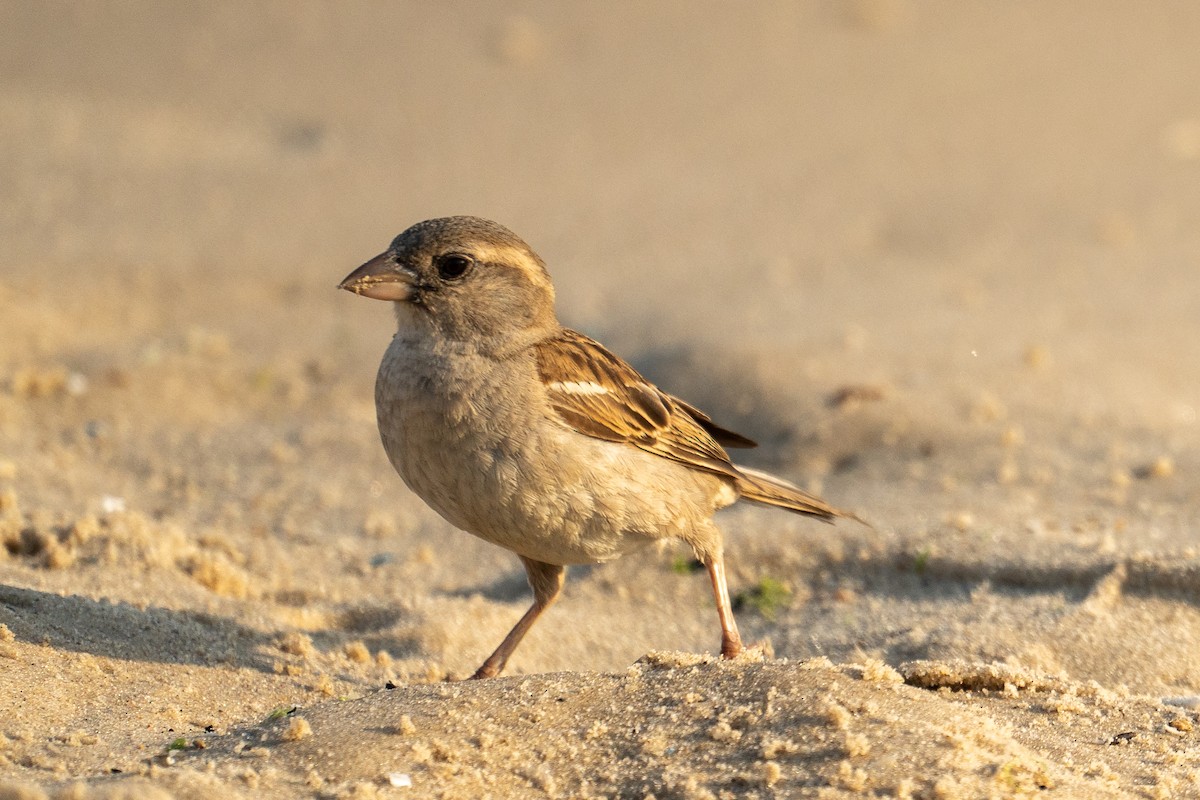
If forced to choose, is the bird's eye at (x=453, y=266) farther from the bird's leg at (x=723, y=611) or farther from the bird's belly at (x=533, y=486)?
the bird's leg at (x=723, y=611)

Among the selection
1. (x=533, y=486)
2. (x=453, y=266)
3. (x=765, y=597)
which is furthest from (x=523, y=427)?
(x=765, y=597)

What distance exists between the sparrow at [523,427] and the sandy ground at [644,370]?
1.90 ft

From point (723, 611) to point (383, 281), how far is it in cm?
184

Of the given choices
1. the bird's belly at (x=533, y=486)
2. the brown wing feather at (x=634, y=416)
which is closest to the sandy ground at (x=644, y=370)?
the bird's belly at (x=533, y=486)

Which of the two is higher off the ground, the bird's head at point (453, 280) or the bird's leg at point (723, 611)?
the bird's head at point (453, 280)

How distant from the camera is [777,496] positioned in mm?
6359

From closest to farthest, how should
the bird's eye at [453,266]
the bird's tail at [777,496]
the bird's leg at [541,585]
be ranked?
the bird's eye at [453,266] → the bird's leg at [541,585] → the bird's tail at [777,496]

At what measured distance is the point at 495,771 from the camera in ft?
13.6

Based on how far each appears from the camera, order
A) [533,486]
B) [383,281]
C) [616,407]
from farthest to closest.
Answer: [616,407]
[383,281]
[533,486]

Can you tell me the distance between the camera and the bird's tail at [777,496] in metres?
6.32

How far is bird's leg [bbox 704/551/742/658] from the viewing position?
5.80 metres

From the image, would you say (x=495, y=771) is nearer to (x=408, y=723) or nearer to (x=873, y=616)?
(x=408, y=723)

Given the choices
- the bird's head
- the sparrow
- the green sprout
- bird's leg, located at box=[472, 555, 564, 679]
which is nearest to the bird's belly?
the sparrow

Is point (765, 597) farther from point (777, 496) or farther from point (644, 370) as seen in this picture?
point (644, 370)
